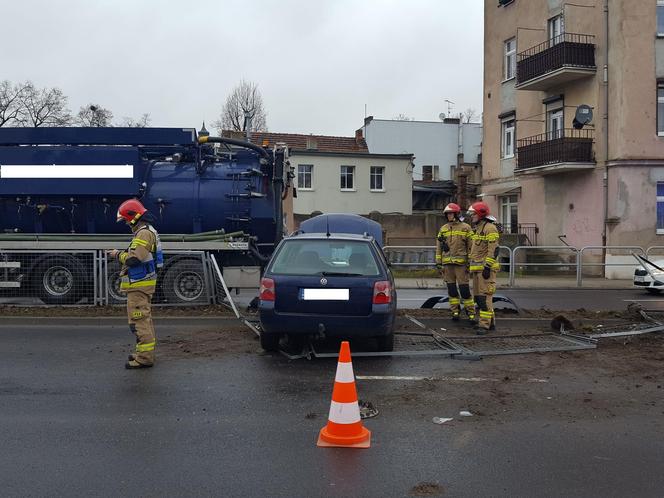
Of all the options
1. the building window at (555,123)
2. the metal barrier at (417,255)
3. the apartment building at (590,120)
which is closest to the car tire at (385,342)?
the metal barrier at (417,255)

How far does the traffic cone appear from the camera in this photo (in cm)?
466

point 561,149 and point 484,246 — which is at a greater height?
point 561,149

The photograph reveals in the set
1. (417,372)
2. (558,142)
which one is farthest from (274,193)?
(558,142)

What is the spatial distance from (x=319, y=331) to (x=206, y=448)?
2.68 meters

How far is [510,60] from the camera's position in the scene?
28828mm

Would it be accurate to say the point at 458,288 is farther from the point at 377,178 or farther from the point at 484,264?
the point at 377,178

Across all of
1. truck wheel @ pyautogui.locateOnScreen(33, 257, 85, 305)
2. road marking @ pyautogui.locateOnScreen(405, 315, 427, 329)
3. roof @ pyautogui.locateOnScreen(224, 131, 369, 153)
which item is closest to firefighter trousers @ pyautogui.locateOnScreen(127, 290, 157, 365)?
road marking @ pyautogui.locateOnScreen(405, 315, 427, 329)

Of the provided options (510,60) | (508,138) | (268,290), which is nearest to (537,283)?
(508,138)

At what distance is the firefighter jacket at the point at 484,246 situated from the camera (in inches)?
362

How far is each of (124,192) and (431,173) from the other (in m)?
38.3

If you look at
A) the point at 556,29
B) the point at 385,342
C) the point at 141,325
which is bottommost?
the point at 385,342

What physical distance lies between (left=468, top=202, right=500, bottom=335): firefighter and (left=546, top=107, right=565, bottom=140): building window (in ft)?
54.7

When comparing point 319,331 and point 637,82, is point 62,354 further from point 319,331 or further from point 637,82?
point 637,82

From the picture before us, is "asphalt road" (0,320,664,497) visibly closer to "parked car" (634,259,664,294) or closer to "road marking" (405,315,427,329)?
"road marking" (405,315,427,329)
